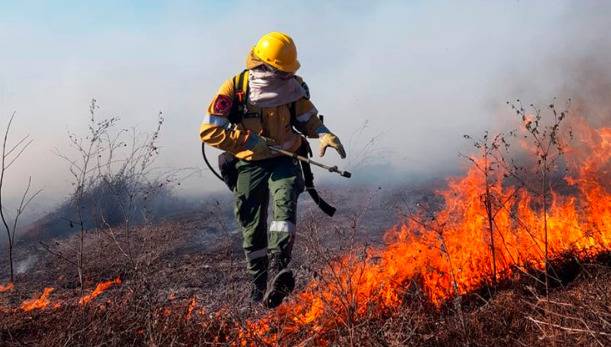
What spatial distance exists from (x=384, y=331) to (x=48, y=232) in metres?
9.60

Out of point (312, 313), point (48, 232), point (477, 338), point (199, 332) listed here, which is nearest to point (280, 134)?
point (312, 313)

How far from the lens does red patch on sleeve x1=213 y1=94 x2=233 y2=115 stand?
4.27 meters

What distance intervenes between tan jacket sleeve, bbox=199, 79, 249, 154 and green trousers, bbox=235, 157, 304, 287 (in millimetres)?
370

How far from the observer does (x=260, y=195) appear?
4.58 m

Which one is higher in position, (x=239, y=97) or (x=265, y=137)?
(x=239, y=97)

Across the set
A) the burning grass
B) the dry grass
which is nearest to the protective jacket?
the burning grass

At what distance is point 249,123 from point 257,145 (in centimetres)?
27

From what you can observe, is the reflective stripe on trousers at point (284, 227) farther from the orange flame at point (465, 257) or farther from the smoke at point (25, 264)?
the smoke at point (25, 264)

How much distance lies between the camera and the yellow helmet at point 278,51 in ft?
13.8

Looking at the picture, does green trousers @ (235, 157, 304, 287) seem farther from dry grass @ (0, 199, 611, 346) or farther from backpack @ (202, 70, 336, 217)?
dry grass @ (0, 199, 611, 346)

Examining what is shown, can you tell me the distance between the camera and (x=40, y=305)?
430 cm

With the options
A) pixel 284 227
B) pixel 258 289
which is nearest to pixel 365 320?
pixel 284 227

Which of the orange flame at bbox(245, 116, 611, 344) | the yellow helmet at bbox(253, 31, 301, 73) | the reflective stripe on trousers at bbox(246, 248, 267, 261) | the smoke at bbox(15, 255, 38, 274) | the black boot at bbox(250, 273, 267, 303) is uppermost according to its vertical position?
the yellow helmet at bbox(253, 31, 301, 73)

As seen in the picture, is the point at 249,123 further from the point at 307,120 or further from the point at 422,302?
the point at 422,302
